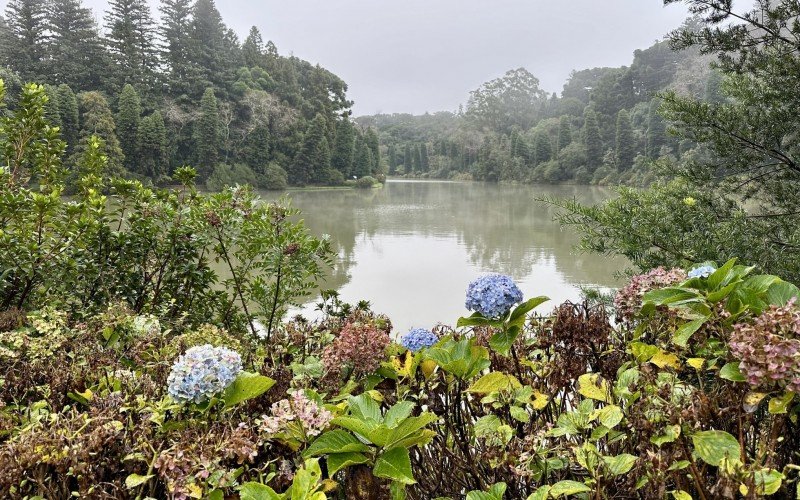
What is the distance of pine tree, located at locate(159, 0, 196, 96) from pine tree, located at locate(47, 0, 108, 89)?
10.1 feet

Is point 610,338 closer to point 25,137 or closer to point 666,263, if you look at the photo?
point 666,263

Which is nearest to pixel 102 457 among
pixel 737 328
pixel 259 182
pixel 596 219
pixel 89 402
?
pixel 89 402

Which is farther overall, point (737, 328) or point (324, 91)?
point (324, 91)

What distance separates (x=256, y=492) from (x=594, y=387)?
0.61m

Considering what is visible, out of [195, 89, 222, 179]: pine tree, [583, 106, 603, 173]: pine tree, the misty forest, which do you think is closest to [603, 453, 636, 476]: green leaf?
the misty forest

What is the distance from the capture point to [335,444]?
72cm

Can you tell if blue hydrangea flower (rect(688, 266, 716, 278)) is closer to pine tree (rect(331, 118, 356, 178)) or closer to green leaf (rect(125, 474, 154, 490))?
green leaf (rect(125, 474, 154, 490))

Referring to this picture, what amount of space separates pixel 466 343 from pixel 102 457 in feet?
2.04

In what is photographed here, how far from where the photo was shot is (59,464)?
70cm

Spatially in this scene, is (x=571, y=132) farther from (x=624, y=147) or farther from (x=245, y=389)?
→ (x=245, y=389)

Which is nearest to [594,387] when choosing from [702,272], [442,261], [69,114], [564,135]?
[702,272]

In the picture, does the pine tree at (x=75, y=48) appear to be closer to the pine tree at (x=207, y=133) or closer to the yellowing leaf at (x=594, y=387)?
the pine tree at (x=207, y=133)

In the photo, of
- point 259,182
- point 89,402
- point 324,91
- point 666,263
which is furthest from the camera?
point 324,91

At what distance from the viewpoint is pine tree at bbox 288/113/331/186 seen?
28.1 m
